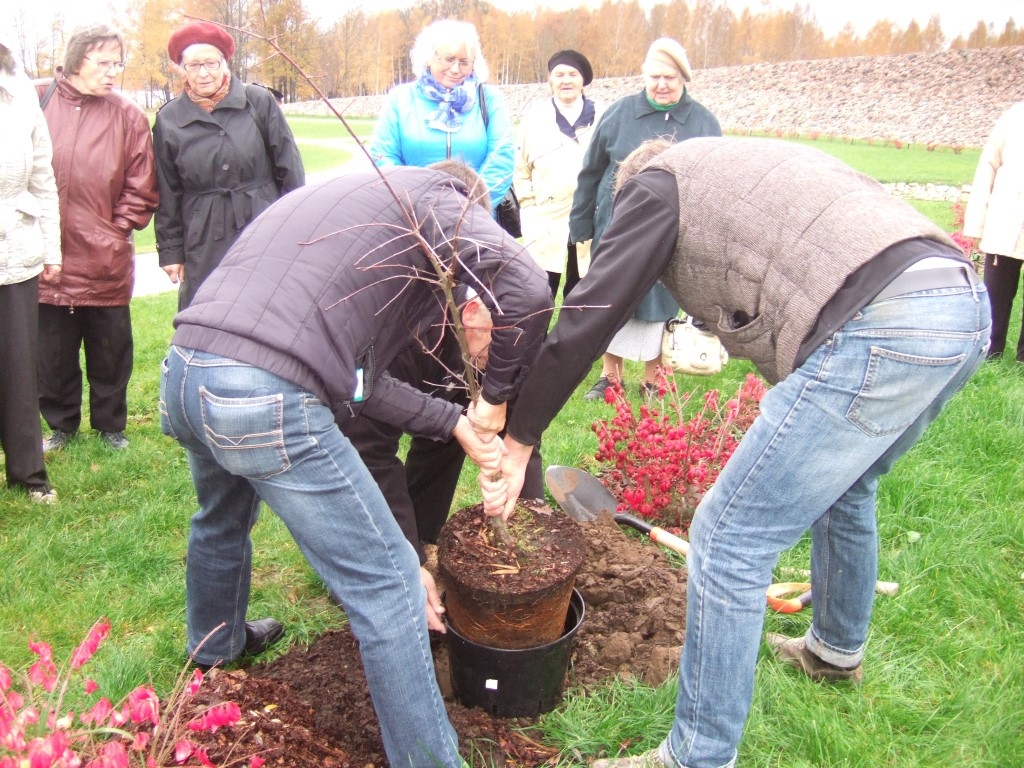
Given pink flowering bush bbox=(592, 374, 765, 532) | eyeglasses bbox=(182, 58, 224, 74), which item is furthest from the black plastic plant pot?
eyeglasses bbox=(182, 58, 224, 74)

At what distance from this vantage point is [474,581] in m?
2.44

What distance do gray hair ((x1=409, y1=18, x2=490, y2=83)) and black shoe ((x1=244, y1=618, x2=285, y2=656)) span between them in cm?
313

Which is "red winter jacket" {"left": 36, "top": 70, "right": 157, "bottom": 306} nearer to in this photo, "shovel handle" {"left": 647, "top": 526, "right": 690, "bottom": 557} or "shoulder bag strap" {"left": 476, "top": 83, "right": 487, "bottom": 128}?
"shoulder bag strap" {"left": 476, "top": 83, "right": 487, "bottom": 128}

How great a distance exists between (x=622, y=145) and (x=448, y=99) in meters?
1.06

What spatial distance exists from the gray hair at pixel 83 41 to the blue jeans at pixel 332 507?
298cm

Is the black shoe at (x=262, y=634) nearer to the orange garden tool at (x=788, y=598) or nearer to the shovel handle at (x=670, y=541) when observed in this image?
the shovel handle at (x=670, y=541)

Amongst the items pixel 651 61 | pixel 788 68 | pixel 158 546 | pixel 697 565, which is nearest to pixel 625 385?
pixel 651 61

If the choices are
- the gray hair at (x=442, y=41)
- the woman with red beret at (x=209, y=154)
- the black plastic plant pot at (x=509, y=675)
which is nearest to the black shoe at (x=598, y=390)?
the gray hair at (x=442, y=41)

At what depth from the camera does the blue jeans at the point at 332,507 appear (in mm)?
1889

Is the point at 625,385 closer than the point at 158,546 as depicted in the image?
No

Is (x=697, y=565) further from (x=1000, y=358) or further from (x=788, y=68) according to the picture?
(x=788, y=68)

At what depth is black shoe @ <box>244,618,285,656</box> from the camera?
9.52 feet

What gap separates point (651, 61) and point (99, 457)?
380 cm

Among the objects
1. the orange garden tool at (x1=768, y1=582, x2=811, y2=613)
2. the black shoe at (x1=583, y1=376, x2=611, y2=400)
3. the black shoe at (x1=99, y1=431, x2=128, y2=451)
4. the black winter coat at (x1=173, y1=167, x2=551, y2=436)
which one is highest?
the black winter coat at (x1=173, y1=167, x2=551, y2=436)
